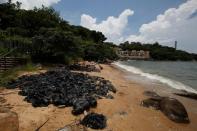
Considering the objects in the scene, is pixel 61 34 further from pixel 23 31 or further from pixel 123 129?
pixel 123 129

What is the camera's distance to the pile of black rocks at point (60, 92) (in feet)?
33.0

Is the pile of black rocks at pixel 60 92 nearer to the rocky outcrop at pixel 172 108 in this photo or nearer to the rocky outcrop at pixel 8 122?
the rocky outcrop at pixel 172 108

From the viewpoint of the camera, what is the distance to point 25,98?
10711mm

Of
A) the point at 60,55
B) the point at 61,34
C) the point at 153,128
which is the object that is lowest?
the point at 153,128

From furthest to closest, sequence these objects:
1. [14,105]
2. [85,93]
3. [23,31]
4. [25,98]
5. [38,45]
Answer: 1. [23,31]
2. [38,45]
3. [85,93]
4. [25,98]
5. [14,105]

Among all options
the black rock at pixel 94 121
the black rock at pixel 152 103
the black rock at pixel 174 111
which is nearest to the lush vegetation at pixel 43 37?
the black rock at pixel 152 103

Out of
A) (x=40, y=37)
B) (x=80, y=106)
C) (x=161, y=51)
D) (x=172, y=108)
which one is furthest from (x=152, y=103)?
(x=161, y=51)

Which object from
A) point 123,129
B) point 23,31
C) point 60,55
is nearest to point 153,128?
point 123,129

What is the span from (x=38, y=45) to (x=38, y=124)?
16524mm

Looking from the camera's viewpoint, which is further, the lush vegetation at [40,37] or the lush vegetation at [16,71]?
the lush vegetation at [40,37]

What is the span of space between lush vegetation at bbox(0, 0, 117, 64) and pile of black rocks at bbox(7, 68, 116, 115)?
9.20m

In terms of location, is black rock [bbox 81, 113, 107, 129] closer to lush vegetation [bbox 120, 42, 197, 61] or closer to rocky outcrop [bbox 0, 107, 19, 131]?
rocky outcrop [bbox 0, 107, 19, 131]

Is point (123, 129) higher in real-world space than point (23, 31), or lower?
lower

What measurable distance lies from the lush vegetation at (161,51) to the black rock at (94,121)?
338 ft
